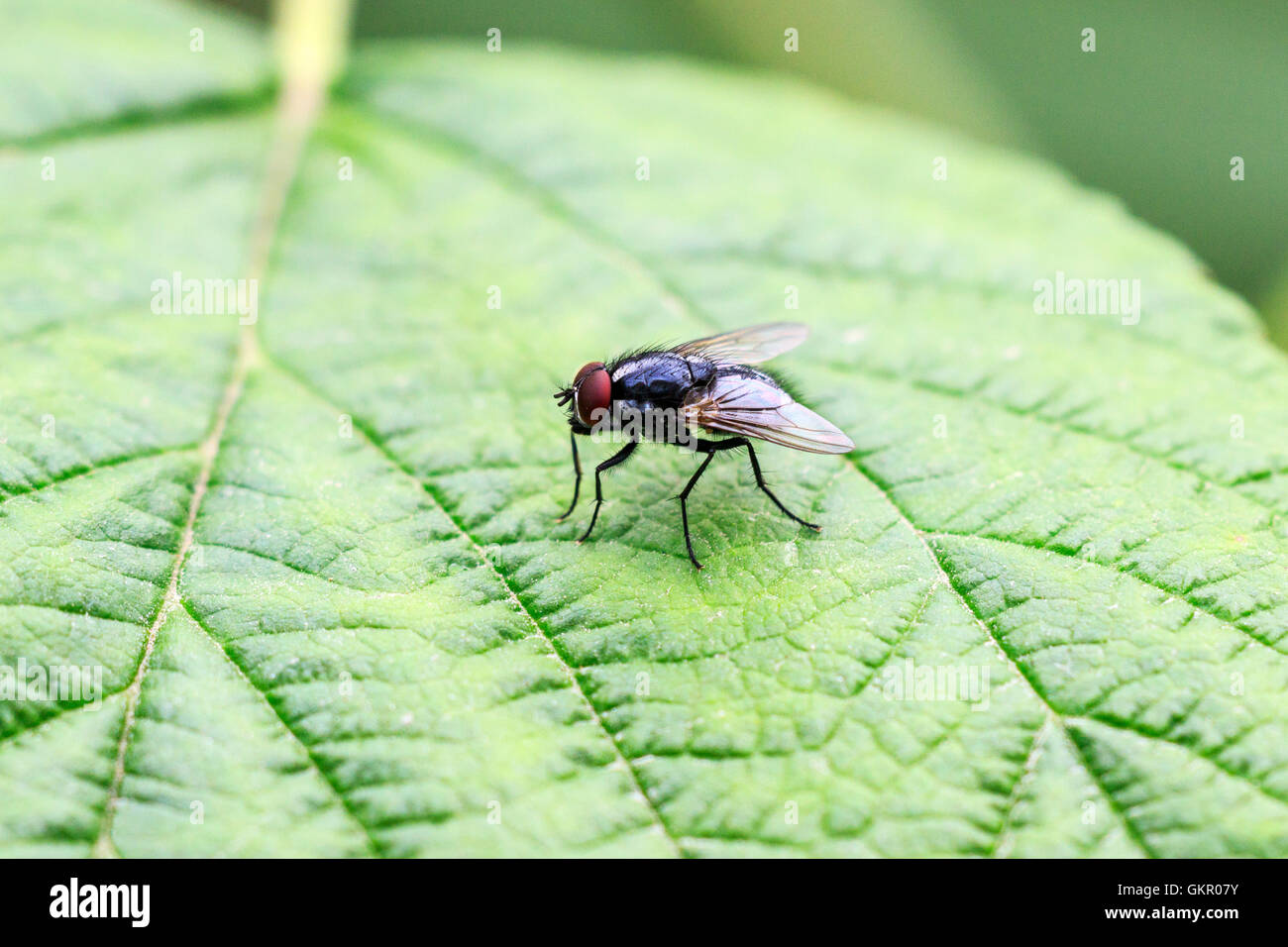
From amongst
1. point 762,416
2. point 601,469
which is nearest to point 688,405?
point 762,416

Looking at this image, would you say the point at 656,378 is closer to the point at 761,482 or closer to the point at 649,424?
the point at 649,424

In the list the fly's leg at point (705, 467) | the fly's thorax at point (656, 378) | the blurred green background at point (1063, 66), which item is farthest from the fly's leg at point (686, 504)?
the blurred green background at point (1063, 66)

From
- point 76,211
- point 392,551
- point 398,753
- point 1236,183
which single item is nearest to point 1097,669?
point 398,753

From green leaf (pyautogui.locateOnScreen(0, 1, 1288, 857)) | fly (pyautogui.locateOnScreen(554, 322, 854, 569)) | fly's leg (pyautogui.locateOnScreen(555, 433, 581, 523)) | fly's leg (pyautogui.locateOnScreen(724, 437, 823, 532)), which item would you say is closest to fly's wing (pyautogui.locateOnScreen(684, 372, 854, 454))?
fly (pyautogui.locateOnScreen(554, 322, 854, 569))

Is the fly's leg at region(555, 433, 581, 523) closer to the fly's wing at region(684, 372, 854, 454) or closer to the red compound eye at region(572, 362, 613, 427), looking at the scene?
the red compound eye at region(572, 362, 613, 427)

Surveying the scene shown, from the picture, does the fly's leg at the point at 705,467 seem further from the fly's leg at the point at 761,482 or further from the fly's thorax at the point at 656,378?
the fly's thorax at the point at 656,378

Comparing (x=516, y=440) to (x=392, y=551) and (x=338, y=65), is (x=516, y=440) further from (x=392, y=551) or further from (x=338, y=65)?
(x=338, y=65)

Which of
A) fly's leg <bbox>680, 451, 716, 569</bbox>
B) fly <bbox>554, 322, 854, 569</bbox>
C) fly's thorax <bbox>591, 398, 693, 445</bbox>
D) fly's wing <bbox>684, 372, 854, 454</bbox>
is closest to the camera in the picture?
fly's leg <bbox>680, 451, 716, 569</bbox>
